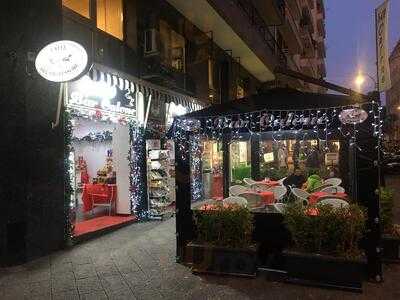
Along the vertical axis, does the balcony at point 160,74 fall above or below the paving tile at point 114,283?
above

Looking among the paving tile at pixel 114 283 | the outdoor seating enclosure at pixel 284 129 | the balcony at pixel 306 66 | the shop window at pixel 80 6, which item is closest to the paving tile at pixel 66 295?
the paving tile at pixel 114 283

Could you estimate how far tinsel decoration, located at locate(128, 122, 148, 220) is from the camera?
11.8 meters

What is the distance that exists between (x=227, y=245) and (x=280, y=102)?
2.66m

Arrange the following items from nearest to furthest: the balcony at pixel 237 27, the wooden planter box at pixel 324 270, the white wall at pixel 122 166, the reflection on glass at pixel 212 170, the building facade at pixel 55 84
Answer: the wooden planter box at pixel 324 270, the building facade at pixel 55 84, the white wall at pixel 122 166, the balcony at pixel 237 27, the reflection on glass at pixel 212 170

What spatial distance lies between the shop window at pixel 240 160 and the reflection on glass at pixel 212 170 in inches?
24.1

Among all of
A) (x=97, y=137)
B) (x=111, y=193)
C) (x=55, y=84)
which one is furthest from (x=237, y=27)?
(x=55, y=84)

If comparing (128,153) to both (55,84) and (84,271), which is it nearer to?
(55,84)

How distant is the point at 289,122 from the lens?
6926mm

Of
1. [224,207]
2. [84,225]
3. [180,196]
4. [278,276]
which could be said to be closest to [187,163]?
[180,196]

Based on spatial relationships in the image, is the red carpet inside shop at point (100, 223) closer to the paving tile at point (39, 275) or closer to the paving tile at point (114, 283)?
the paving tile at point (39, 275)

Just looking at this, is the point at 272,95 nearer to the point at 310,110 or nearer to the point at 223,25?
the point at 310,110

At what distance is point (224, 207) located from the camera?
23.5ft

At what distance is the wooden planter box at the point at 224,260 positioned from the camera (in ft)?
22.1

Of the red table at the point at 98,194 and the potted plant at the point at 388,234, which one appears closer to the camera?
the potted plant at the point at 388,234
